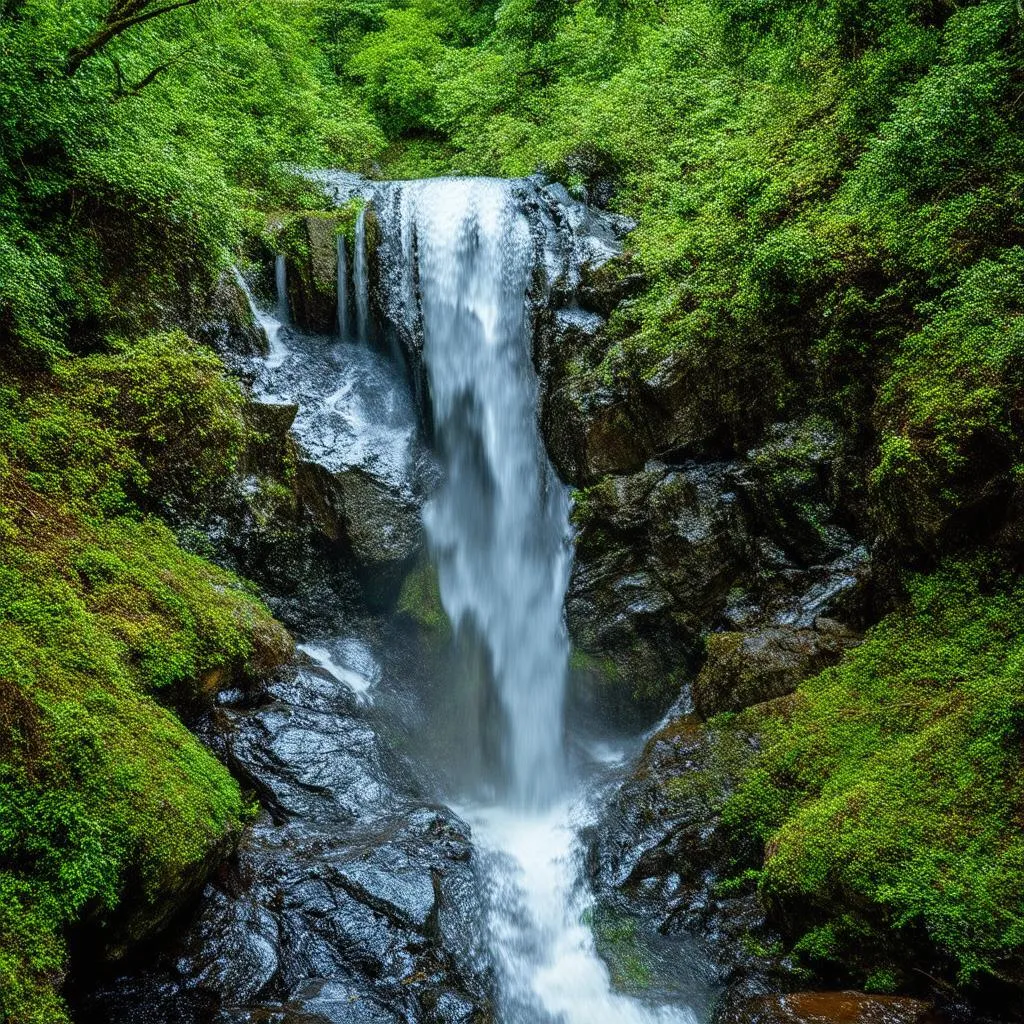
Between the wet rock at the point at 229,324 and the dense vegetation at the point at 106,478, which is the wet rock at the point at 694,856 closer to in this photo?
the dense vegetation at the point at 106,478

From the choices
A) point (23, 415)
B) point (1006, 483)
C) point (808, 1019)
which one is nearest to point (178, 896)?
point (808, 1019)

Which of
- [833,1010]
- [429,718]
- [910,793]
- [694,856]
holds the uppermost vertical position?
[910,793]

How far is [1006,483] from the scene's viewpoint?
18.0ft

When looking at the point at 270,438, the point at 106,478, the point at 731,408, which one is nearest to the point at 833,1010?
the point at 731,408

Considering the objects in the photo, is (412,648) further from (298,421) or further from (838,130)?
(838,130)

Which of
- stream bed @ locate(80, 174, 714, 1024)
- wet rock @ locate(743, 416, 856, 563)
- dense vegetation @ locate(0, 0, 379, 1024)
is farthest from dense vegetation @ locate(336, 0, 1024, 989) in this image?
dense vegetation @ locate(0, 0, 379, 1024)

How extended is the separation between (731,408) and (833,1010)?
649 cm

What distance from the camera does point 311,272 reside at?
459 inches

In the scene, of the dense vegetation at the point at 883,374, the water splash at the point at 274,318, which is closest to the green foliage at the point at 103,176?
the water splash at the point at 274,318

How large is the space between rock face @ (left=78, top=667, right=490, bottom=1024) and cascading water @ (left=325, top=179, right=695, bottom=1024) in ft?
5.47

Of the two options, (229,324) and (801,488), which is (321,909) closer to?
(801,488)

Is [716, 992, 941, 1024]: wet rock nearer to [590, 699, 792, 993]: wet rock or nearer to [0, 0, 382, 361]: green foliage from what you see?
[590, 699, 792, 993]: wet rock

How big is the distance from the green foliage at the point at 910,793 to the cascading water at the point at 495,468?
2782 millimetres

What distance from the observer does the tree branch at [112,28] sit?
22.0 ft
